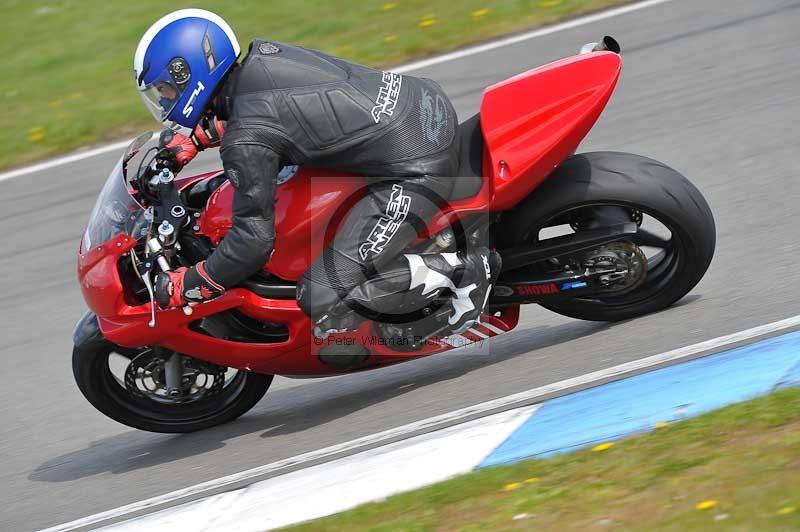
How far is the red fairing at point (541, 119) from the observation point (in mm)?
4738

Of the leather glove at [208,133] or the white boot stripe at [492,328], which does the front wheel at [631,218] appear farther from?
the leather glove at [208,133]

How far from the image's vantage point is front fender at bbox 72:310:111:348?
5.05m

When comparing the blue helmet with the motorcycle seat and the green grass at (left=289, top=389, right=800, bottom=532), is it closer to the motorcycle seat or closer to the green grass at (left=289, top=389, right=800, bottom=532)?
the motorcycle seat

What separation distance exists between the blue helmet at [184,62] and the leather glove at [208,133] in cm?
15

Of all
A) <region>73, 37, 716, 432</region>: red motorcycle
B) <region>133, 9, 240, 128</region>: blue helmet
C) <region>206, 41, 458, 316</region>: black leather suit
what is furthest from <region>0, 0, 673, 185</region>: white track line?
<region>133, 9, 240, 128</region>: blue helmet

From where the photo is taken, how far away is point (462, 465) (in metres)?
4.23

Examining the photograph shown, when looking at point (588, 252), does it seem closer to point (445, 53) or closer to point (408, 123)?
point (408, 123)

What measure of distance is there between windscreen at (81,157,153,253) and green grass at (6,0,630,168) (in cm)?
410

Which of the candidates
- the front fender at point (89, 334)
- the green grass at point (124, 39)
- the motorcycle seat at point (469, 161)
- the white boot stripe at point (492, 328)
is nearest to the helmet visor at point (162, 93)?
the front fender at point (89, 334)

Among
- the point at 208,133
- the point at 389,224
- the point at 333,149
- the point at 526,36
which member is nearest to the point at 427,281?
the point at 389,224

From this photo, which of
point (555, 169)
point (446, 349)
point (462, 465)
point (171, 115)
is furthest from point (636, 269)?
point (171, 115)

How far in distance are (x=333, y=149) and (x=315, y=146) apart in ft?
0.24

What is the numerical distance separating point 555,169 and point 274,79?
1217 millimetres

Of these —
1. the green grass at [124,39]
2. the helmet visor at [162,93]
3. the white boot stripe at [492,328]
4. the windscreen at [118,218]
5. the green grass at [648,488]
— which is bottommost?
the green grass at [648,488]
